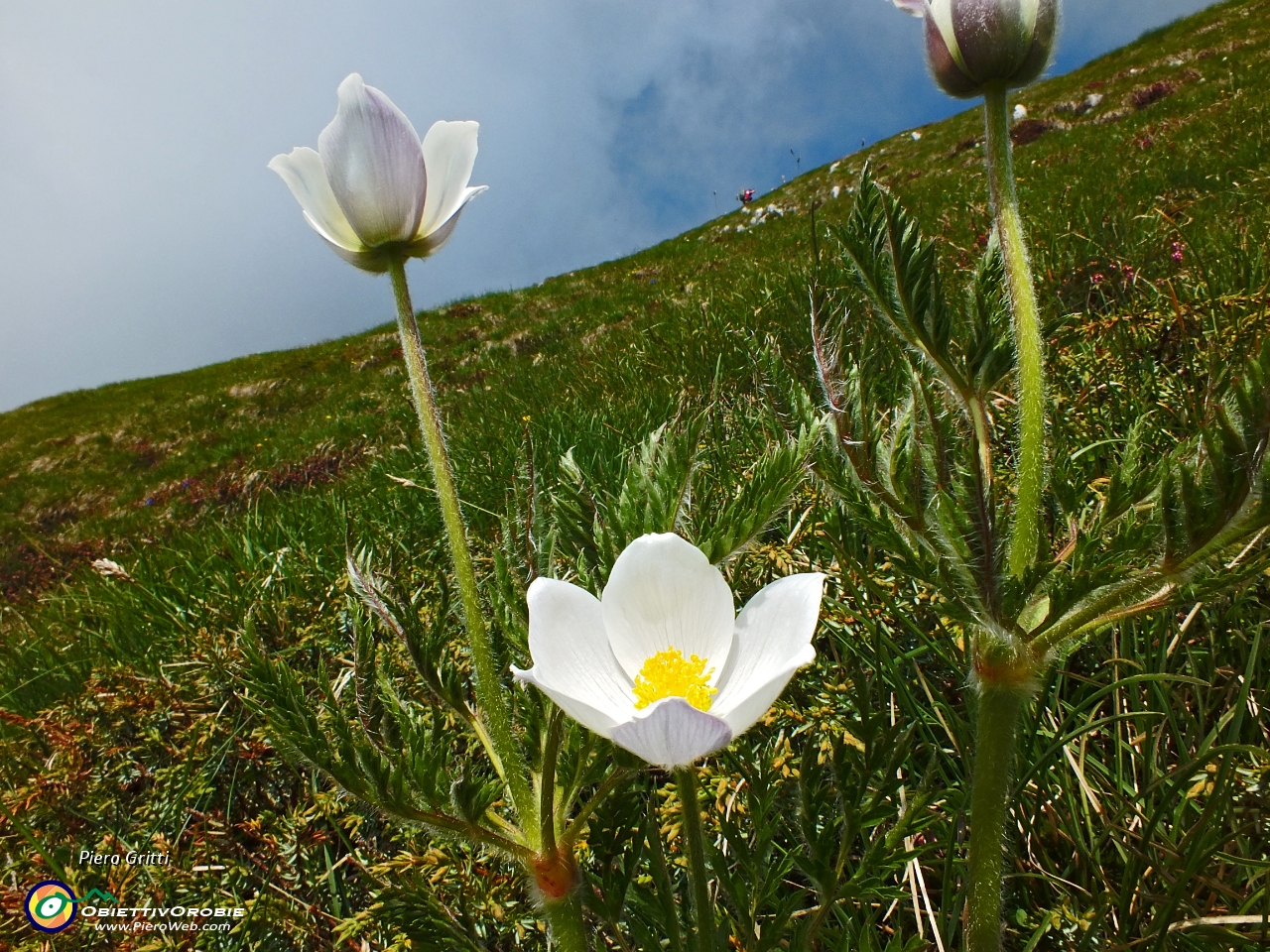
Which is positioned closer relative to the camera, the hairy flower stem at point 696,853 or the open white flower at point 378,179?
the hairy flower stem at point 696,853

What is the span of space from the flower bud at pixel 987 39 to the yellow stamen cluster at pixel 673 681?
3.30 feet

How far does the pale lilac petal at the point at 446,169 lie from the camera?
3.99 ft

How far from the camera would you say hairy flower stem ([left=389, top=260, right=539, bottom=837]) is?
984 millimetres

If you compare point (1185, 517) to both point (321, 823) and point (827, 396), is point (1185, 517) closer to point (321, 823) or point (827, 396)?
point (827, 396)

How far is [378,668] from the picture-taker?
1.10 m

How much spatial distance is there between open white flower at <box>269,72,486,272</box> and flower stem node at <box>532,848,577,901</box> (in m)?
0.98

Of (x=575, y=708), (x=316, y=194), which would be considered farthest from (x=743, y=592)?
(x=316, y=194)

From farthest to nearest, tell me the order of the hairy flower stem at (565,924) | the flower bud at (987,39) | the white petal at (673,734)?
the flower bud at (987,39), the hairy flower stem at (565,924), the white petal at (673,734)

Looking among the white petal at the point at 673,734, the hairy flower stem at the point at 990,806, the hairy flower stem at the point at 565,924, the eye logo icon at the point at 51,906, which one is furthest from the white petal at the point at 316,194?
the eye logo icon at the point at 51,906

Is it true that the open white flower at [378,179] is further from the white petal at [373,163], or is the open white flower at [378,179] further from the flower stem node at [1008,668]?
the flower stem node at [1008,668]

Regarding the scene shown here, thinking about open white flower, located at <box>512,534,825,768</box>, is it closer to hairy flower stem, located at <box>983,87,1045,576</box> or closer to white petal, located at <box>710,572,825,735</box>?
white petal, located at <box>710,572,825,735</box>

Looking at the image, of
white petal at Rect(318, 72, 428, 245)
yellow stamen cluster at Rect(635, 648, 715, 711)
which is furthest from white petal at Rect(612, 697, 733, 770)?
white petal at Rect(318, 72, 428, 245)

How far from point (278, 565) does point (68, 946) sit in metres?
1.48

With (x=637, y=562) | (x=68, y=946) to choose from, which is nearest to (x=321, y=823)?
(x=68, y=946)
